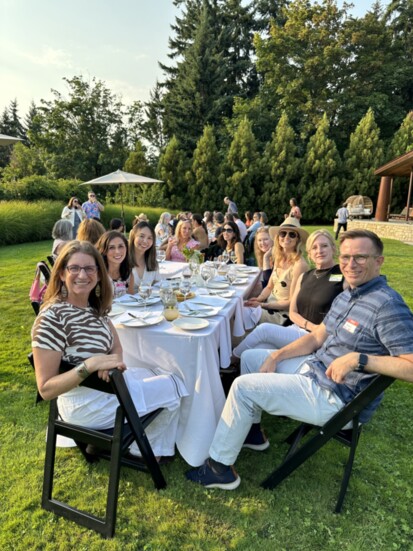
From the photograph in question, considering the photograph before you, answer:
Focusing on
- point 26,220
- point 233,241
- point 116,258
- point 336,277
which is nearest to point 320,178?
point 26,220

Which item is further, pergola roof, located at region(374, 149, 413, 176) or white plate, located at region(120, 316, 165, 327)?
pergola roof, located at region(374, 149, 413, 176)

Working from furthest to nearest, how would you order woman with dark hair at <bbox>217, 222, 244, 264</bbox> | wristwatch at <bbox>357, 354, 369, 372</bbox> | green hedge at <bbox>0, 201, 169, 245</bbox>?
green hedge at <bbox>0, 201, 169, 245</bbox>
woman with dark hair at <bbox>217, 222, 244, 264</bbox>
wristwatch at <bbox>357, 354, 369, 372</bbox>

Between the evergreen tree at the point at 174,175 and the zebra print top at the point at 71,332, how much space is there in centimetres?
2132

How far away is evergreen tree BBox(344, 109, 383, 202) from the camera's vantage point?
68.5 ft

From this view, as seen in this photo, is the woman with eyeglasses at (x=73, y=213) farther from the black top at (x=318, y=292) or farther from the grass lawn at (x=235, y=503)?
the black top at (x=318, y=292)

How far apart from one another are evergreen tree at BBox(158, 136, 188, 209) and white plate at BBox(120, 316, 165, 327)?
2082 centimetres

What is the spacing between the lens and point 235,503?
2002 millimetres

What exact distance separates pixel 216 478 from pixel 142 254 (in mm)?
2512

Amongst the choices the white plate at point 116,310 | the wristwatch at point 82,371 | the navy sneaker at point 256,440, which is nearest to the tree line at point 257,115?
the white plate at point 116,310

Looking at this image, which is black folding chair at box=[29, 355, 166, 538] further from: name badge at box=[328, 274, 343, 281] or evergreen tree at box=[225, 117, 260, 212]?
evergreen tree at box=[225, 117, 260, 212]

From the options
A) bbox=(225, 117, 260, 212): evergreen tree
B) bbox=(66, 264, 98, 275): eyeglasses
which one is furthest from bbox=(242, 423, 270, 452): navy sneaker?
bbox=(225, 117, 260, 212): evergreen tree

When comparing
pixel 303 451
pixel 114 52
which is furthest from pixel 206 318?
pixel 114 52

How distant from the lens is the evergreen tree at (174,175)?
2248 cm

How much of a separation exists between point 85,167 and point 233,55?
16587 millimetres
